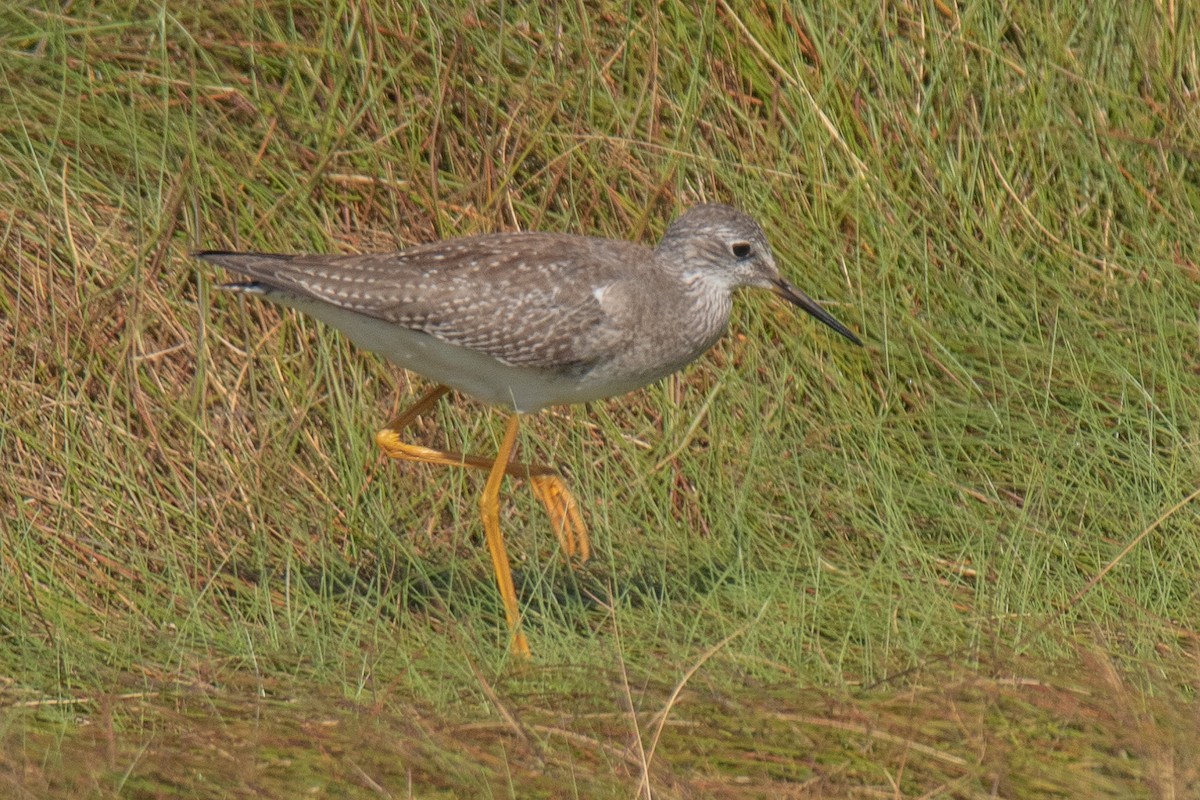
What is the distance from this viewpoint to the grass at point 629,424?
14.8ft

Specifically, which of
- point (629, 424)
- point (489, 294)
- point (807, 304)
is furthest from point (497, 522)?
point (807, 304)

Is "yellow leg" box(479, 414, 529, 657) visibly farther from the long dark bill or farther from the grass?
the long dark bill

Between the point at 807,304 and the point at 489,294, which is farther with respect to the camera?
the point at 807,304

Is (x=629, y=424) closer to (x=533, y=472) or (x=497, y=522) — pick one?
(x=533, y=472)

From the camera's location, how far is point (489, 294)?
5.97m

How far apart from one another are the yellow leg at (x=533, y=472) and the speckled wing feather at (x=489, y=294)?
479 millimetres

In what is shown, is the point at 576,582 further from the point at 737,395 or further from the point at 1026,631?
the point at 1026,631

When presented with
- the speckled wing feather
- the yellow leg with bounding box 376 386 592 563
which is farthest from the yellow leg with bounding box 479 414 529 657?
the speckled wing feather

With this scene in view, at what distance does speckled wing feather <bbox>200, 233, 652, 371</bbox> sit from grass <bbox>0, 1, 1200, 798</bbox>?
30.0 inches

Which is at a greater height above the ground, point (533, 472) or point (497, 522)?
point (533, 472)

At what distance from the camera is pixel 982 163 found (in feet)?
24.0

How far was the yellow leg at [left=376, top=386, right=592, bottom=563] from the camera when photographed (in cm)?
603

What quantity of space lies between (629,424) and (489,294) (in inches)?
47.9

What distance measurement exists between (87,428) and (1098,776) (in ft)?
13.2
